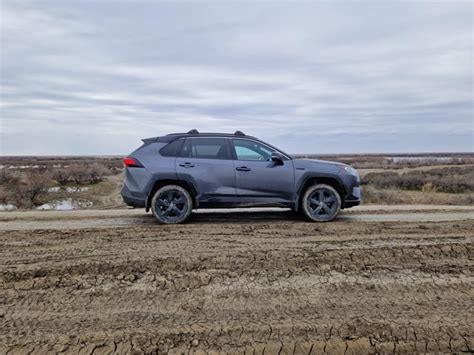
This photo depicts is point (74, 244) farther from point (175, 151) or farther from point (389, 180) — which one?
point (389, 180)

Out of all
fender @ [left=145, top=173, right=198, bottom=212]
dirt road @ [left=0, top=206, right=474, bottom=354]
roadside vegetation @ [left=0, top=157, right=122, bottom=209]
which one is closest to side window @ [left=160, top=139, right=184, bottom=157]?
fender @ [left=145, top=173, right=198, bottom=212]

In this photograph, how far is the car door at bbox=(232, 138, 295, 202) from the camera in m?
7.45

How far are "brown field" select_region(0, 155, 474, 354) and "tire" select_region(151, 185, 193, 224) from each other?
41 centimetres

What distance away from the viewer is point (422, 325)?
372cm

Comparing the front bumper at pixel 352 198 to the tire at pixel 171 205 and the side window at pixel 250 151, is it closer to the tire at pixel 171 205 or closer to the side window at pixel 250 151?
the side window at pixel 250 151

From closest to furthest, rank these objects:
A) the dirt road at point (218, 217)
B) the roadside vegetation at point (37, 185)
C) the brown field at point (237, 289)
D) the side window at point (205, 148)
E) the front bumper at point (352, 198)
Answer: the brown field at point (237, 289) < the dirt road at point (218, 217) < the side window at point (205, 148) < the front bumper at point (352, 198) < the roadside vegetation at point (37, 185)

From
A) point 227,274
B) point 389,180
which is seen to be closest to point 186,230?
point 227,274

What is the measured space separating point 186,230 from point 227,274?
7.06ft

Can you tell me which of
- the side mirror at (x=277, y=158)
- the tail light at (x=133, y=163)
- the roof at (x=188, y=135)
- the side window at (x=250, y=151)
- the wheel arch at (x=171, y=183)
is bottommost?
the wheel arch at (x=171, y=183)

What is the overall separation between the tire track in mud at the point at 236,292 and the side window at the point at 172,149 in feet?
5.94

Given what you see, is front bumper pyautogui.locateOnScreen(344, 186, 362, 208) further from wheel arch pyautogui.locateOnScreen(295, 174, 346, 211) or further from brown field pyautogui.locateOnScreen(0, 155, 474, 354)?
brown field pyautogui.locateOnScreen(0, 155, 474, 354)

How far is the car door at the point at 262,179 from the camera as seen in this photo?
7.45 metres

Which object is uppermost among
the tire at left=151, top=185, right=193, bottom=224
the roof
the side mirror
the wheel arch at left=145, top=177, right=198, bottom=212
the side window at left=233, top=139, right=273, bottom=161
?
the roof

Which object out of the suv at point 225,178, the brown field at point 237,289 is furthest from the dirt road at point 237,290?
the suv at point 225,178
